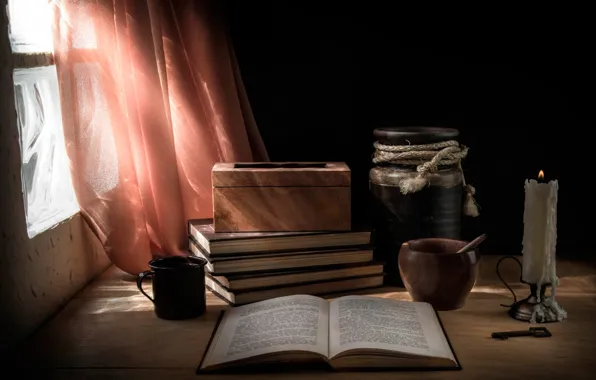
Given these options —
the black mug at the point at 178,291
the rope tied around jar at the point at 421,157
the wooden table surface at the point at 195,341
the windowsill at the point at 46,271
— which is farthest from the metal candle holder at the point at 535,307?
the windowsill at the point at 46,271

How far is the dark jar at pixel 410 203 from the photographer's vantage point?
145cm

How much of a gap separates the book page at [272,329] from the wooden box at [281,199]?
0.18 metres

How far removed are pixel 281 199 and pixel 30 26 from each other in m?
0.57

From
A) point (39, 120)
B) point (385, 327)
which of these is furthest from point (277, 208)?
point (39, 120)

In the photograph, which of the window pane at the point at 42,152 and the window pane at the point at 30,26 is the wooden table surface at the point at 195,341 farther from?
the window pane at the point at 30,26

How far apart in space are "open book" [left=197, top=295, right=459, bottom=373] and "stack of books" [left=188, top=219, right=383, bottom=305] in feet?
0.27

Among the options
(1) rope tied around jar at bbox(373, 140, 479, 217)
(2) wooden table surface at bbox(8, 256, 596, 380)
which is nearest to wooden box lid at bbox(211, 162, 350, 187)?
(1) rope tied around jar at bbox(373, 140, 479, 217)

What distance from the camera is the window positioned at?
129cm

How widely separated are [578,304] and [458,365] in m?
0.41

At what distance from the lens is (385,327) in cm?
118

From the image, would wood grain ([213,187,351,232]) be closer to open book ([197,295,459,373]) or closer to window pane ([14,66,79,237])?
open book ([197,295,459,373])

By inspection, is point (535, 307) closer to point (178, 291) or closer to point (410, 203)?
point (410, 203)

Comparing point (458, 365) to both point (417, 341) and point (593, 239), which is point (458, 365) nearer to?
point (417, 341)

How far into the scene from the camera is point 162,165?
1.50 m
